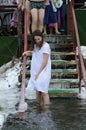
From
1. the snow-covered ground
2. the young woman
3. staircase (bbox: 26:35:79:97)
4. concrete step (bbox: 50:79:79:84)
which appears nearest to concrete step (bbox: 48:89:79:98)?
staircase (bbox: 26:35:79:97)

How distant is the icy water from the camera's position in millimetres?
8789

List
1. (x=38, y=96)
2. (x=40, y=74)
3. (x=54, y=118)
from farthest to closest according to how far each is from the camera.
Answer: (x=38, y=96), (x=40, y=74), (x=54, y=118)

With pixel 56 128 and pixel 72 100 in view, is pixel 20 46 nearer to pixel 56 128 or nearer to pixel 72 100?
pixel 72 100

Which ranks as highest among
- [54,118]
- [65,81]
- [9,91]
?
[65,81]

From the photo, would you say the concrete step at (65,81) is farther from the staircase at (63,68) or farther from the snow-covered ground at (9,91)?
the snow-covered ground at (9,91)

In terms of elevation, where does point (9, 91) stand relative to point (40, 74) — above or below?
below

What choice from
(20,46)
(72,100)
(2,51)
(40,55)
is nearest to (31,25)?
(20,46)

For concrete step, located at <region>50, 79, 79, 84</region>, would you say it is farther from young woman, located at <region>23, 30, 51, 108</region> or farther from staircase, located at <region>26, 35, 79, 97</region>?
young woman, located at <region>23, 30, 51, 108</region>

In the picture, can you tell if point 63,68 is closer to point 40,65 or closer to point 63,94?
point 63,94

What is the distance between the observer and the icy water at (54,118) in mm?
8789

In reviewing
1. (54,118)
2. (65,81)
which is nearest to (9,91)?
(65,81)

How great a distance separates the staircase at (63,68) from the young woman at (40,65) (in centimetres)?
181

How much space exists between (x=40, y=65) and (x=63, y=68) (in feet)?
10.8

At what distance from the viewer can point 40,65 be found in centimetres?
1011
